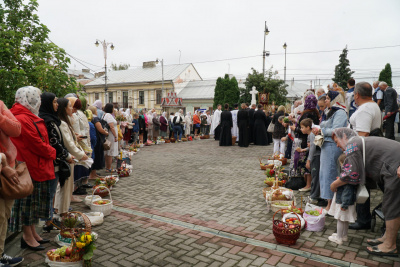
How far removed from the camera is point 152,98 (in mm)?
39062

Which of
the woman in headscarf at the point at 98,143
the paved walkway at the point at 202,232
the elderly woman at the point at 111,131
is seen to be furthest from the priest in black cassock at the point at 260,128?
the woman in headscarf at the point at 98,143

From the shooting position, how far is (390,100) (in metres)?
7.46

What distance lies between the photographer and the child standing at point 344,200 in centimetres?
343

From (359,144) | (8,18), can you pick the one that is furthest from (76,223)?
(8,18)

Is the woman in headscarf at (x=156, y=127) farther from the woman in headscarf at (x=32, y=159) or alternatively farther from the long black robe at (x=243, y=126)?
the woman in headscarf at (x=32, y=159)

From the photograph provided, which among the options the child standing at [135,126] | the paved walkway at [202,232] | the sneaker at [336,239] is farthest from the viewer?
the child standing at [135,126]

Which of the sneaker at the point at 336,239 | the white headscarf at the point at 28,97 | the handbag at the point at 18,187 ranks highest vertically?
the white headscarf at the point at 28,97

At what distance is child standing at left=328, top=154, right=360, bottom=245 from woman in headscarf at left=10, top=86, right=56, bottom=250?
3.57 m

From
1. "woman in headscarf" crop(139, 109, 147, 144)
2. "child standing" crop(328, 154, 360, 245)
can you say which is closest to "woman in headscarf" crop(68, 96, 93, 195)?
"child standing" crop(328, 154, 360, 245)

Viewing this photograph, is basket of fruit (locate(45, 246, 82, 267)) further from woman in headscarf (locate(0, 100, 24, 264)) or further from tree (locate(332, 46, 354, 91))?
tree (locate(332, 46, 354, 91))

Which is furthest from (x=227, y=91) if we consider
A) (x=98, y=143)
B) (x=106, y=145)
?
(x=98, y=143)

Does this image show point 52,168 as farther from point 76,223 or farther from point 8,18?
point 8,18

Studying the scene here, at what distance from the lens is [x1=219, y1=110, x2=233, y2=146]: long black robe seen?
45.8ft

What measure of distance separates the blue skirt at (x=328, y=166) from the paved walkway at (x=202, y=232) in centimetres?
48
